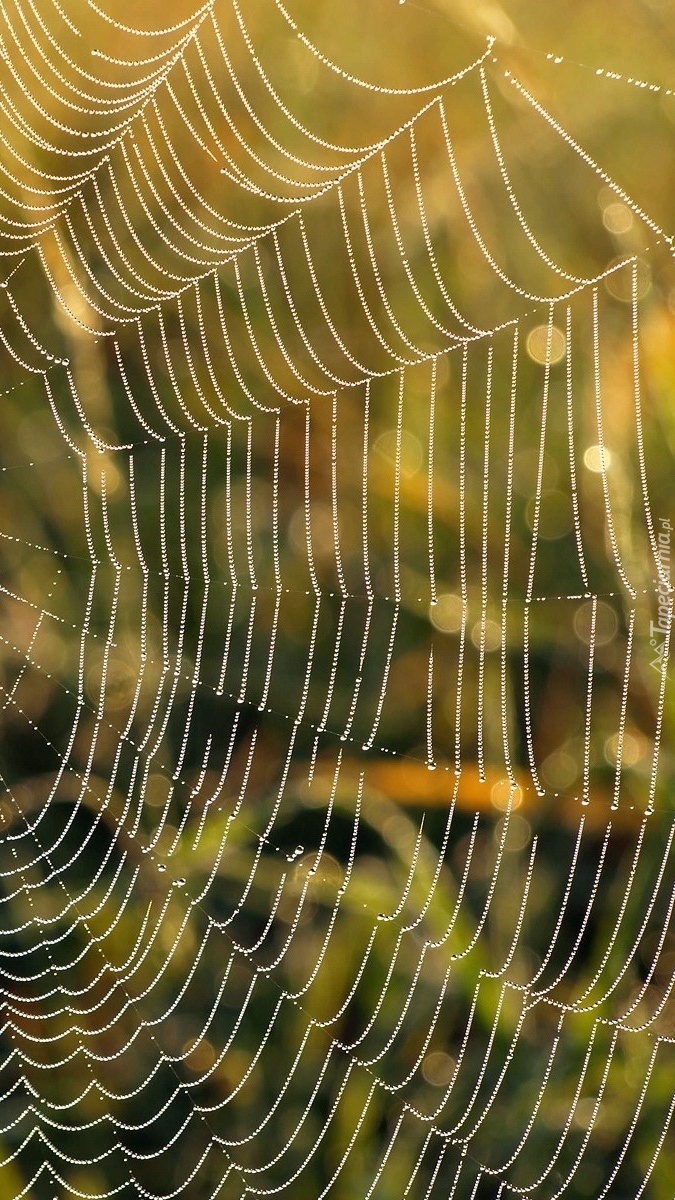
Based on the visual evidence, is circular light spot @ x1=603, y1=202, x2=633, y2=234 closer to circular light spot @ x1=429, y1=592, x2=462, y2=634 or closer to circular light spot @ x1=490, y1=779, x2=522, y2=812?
circular light spot @ x1=429, y1=592, x2=462, y2=634

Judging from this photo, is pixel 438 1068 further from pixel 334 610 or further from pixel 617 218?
pixel 617 218

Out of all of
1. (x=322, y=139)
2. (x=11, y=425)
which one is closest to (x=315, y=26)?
(x=322, y=139)

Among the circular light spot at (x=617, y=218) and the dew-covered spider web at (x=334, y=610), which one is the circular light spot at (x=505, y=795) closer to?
the dew-covered spider web at (x=334, y=610)

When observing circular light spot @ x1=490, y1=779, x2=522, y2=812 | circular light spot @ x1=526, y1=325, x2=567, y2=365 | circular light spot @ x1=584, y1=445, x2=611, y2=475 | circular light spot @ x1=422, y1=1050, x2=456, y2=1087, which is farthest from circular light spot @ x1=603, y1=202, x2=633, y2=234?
circular light spot @ x1=422, y1=1050, x2=456, y2=1087

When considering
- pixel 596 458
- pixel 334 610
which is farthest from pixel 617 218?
pixel 334 610

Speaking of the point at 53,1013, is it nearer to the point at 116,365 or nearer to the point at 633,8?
the point at 116,365

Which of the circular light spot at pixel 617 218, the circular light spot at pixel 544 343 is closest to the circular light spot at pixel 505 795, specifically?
the circular light spot at pixel 544 343

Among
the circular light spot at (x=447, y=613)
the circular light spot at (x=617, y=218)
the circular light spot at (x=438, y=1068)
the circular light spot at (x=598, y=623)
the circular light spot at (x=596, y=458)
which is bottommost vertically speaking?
the circular light spot at (x=438, y=1068)
